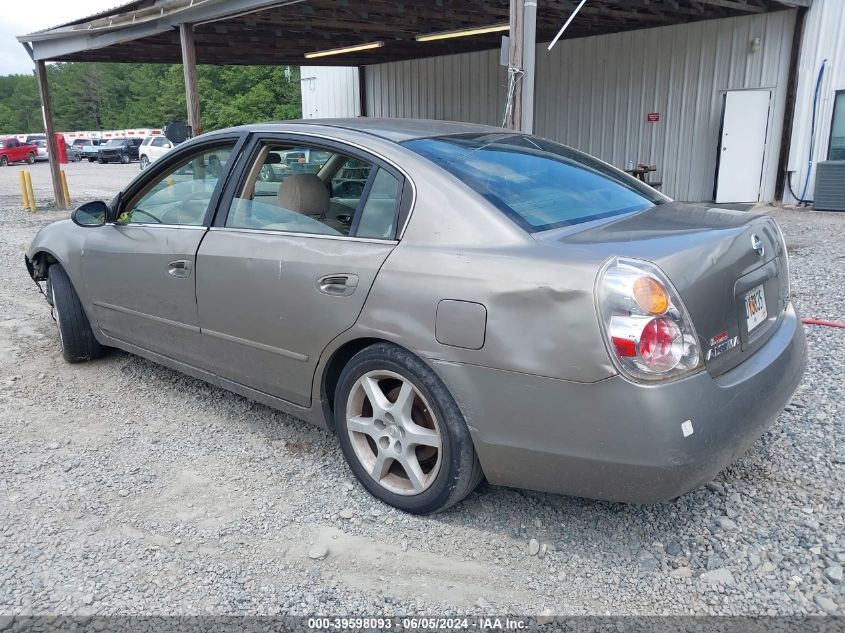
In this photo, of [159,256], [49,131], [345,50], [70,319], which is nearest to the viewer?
[159,256]

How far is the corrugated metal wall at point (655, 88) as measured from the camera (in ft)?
40.2

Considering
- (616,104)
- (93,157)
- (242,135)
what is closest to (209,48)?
(616,104)

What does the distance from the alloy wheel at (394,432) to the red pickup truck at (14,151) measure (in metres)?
44.8

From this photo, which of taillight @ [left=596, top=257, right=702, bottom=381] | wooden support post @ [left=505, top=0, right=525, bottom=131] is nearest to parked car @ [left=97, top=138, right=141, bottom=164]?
wooden support post @ [left=505, top=0, right=525, bottom=131]

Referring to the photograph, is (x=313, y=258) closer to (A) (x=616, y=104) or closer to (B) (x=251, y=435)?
(B) (x=251, y=435)

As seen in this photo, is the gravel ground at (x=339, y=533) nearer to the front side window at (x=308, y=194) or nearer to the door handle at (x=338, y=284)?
the door handle at (x=338, y=284)

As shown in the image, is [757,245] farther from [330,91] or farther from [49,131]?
[330,91]

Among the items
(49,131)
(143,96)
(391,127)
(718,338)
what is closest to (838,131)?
(391,127)

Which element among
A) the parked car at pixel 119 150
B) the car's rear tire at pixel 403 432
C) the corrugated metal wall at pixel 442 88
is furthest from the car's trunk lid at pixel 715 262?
the parked car at pixel 119 150

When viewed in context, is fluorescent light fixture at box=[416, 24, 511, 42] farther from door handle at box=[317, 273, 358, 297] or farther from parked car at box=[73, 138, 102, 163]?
parked car at box=[73, 138, 102, 163]

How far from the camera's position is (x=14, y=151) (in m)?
40.2

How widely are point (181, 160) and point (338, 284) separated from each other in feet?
5.18

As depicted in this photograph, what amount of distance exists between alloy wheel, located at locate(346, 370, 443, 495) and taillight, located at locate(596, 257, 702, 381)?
78 centimetres

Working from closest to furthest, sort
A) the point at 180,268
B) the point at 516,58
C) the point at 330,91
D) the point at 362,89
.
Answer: the point at 180,268
the point at 516,58
the point at 362,89
the point at 330,91
